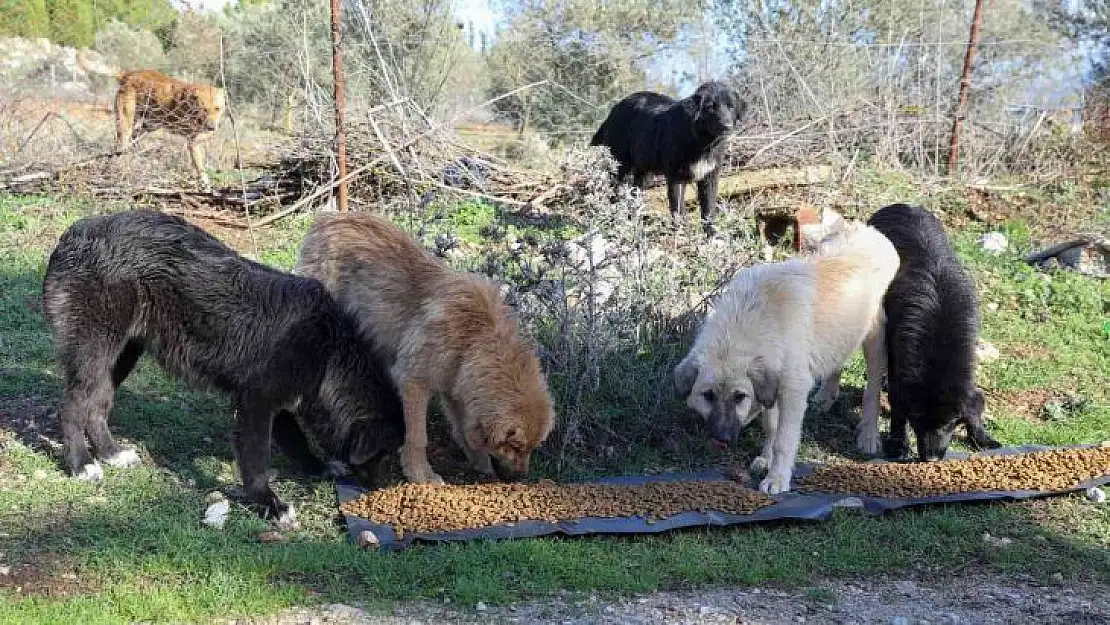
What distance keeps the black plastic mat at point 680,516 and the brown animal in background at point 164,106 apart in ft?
30.8

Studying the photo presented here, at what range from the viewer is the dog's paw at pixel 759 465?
6184mm

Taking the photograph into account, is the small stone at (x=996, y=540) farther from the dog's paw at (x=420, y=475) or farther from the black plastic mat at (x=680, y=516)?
the dog's paw at (x=420, y=475)

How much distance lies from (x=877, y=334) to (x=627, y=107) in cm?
588

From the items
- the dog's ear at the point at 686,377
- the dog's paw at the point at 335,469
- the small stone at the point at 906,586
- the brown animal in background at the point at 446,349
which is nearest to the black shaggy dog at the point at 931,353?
the dog's ear at the point at 686,377

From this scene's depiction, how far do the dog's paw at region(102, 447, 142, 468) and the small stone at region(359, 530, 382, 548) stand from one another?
166 cm

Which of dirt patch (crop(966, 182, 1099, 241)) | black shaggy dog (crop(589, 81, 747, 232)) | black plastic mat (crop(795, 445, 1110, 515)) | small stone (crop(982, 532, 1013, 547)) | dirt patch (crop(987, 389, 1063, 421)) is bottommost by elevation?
dirt patch (crop(987, 389, 1063, 421))

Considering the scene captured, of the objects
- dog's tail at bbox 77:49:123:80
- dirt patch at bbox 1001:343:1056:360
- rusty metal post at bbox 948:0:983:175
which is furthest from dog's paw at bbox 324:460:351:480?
dog's tail at bbox 77:49:123:80

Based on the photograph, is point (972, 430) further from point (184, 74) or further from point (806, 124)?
point (184, 74)

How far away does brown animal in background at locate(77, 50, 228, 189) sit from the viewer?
13.4 meters

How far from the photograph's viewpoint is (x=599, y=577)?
14.6ft

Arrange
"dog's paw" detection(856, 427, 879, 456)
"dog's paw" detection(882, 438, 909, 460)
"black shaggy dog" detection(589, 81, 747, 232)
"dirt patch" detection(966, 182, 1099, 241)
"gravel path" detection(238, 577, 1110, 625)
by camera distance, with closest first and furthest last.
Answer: "gravel path" detection(238, 577, 1110, 625) → "dog's paw" detection(882, 438, 909, 460) → "dog's paw" detection(856, 427, 879, 456) → "black shaggy dog" detection(589, 81, 747, 232) → "dirt patch" detection(966, 182, 1099, 241)

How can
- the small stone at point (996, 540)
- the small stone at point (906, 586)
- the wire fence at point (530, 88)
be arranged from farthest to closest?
1. the wire fence at point (530, 88)
2. the small stone at point (996, 540)
3. the small stone at point (906, 586)

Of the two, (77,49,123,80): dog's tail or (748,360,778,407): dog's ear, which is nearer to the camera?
(748,360,778,407): dog's ear

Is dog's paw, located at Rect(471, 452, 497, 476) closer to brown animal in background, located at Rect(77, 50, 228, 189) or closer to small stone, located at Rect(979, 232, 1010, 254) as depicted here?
small stone, located at Rect(979, 232, 1010, 254)
